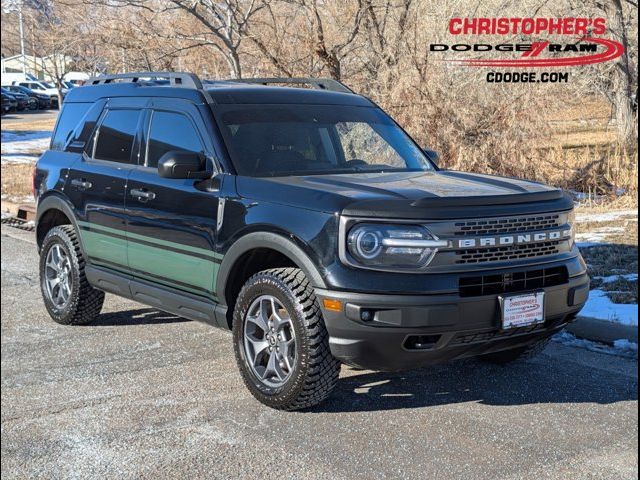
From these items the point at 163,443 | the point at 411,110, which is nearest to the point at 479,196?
the point at 163,443

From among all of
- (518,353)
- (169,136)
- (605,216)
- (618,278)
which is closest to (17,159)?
(605,216)

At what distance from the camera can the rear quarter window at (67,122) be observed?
7.14m

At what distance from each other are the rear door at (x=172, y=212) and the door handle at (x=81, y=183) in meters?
0.61

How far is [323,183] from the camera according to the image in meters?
5.15

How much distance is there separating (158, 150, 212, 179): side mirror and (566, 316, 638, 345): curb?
313cm

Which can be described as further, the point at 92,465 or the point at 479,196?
the point at 479,196

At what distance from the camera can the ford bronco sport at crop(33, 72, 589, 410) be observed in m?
4.58

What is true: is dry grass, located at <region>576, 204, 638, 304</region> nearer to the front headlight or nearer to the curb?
the curb

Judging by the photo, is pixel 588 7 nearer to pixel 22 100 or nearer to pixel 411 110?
pixel 411 110

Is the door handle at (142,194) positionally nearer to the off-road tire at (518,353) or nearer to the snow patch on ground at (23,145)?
the off-road tire at (518,353)

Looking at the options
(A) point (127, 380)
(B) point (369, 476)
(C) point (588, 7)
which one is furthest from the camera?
(C) point (588, 7)

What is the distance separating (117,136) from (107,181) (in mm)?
394

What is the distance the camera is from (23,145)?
28438 mm

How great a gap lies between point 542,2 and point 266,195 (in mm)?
9604
